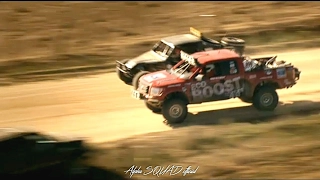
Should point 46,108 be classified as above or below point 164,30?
below

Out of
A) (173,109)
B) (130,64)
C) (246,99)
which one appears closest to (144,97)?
(173,109)

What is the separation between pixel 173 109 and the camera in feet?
54.1

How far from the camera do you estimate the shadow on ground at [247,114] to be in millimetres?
16797

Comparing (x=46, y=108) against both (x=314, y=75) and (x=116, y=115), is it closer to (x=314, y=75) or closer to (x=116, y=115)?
(x=116, y=115)

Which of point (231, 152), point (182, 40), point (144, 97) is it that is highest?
point (182, 40)

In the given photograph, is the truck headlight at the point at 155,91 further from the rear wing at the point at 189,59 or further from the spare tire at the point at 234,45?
the spare tire at the point at 234,45

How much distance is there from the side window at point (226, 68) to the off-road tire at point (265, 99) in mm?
840

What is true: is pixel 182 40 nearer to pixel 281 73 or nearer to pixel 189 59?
pixel 189 59

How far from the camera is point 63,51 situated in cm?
2369

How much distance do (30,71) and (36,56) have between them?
4.29ft

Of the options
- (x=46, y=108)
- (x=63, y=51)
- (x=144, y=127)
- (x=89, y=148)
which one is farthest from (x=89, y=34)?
(x=89, y=148)

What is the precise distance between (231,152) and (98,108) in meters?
6.57

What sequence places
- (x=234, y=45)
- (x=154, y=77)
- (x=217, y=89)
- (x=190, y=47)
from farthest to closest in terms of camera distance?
1. (x=234, y=45)
2. (x=190, y=47)
3. (x=154, y=77)
4. (x=217, y=89)

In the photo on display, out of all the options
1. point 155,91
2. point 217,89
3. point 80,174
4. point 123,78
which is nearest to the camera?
point 80,174
